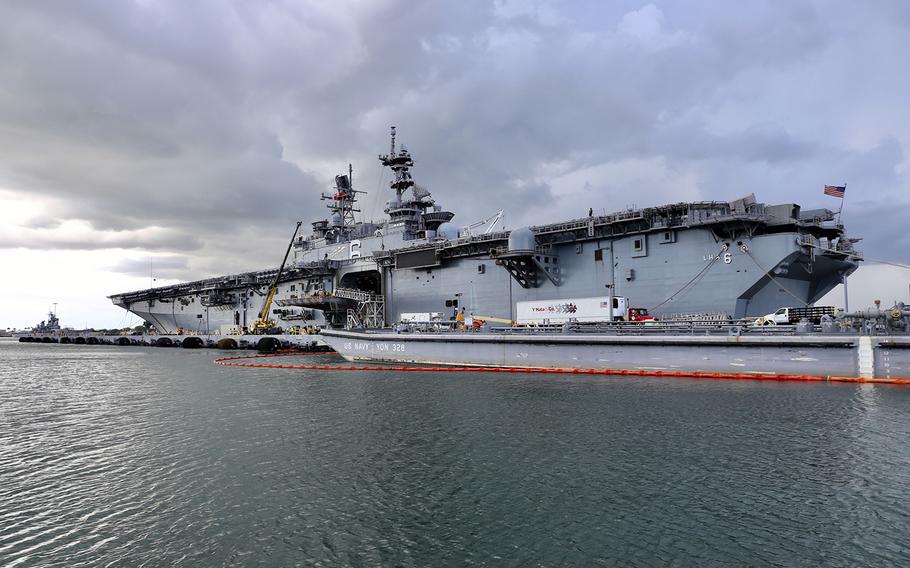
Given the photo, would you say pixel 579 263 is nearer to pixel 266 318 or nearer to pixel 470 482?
pixel 470 482

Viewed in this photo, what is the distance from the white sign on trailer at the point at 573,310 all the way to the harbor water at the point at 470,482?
1041cm

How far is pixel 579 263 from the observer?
107 feet

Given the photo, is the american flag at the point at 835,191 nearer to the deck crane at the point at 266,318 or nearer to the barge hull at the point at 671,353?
the barge hull at the point at 671,353

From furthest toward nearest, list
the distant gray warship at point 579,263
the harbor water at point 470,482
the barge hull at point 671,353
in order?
the distant gray warship at point 579,263 → the barge hull at point 671,353 → the harbor water at point 470,482

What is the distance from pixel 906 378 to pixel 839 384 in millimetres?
2296

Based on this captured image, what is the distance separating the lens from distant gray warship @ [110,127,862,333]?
2633cm

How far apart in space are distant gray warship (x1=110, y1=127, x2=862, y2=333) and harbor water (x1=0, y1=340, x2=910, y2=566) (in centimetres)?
997

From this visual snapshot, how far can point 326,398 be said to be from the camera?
19203mm

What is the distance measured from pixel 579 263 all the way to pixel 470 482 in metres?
24.9

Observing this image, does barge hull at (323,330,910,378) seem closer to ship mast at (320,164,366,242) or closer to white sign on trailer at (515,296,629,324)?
white sign on trailer at (515,296,629,324)

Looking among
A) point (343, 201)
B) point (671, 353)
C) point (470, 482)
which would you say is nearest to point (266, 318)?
point (343, 201)

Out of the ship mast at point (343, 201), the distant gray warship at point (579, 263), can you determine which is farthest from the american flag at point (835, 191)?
the ship mast at point (343, 201)

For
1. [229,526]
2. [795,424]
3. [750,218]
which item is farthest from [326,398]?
[750,218]

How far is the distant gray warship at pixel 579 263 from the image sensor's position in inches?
1037
